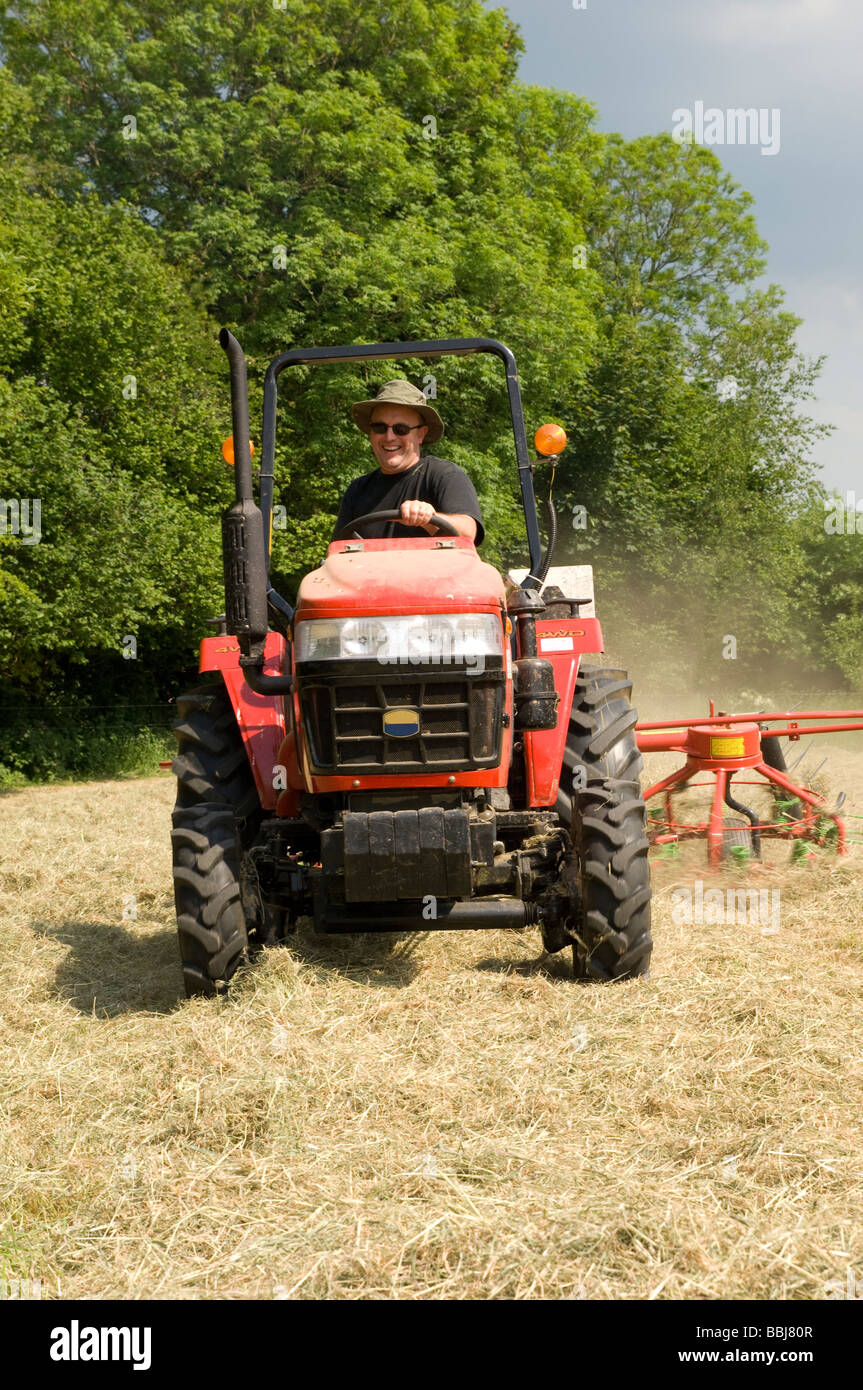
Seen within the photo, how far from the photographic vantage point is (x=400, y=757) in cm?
380

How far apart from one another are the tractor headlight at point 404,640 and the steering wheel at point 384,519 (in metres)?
0.59

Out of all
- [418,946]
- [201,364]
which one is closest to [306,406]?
[201,364]

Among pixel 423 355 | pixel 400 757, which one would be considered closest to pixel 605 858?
pixel 400 757

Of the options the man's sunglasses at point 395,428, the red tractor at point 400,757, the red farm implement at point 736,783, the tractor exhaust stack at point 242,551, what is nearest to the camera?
the tractor exhaust stack at point 242,551

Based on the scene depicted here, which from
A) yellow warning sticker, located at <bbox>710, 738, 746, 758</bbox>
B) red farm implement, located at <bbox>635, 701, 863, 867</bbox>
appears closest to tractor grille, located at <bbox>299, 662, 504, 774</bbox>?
red farm implement, located at <bbox>635, 701, 863, 867</bbox>

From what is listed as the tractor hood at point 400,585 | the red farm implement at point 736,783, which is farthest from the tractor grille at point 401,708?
the red farm implement at point 736,783

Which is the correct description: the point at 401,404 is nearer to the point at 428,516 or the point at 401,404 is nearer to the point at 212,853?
the point at 428,516

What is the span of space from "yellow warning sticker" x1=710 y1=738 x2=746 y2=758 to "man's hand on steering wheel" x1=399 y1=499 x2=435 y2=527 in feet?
8.73

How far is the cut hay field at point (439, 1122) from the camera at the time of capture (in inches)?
96.9

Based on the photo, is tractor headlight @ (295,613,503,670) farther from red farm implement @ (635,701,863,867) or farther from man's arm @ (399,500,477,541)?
red farm implement @ (635,701,863,867)

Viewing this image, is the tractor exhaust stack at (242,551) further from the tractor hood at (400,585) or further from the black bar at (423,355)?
the black bar at (423,355)

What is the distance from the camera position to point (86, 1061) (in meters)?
3.72

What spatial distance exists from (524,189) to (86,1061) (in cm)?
2264

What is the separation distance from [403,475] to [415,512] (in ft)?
2.03
